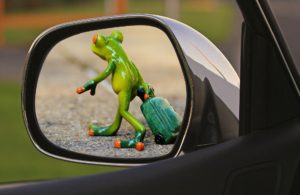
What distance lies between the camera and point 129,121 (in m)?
1.45

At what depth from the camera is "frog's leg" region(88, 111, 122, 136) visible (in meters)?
1.47

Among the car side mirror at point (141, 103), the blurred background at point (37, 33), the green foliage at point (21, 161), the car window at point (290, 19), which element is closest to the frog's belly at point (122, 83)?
the car side mirror at point (141, 103)

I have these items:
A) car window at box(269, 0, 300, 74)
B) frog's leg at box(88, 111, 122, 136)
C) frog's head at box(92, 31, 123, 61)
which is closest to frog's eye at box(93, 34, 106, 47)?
frog's head at box(92, 31, 123, 61)

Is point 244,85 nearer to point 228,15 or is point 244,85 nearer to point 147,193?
point 147,193

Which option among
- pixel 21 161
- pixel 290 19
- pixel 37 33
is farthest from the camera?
pixel 290 19

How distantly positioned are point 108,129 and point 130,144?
80 millimetres

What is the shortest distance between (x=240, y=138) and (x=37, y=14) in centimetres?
2950

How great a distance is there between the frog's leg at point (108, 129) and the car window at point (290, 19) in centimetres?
1405

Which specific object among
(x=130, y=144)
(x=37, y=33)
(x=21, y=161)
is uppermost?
(x=37, y=33)

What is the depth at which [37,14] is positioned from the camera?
30516 mm

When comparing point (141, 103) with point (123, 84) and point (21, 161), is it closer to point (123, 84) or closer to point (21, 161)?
point (123, 84)

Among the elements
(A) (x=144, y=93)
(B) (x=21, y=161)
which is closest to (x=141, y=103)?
(A) (x=144, y=93)

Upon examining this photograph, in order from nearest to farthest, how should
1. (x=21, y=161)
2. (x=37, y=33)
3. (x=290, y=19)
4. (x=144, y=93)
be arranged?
(x=144, y=93), (x=21, y=161), (x=37, y=33), (x=290, y=19)

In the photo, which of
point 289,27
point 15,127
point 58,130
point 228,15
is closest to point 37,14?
point 228,15
